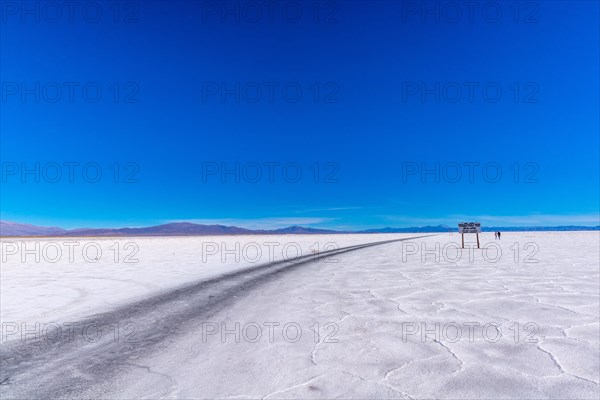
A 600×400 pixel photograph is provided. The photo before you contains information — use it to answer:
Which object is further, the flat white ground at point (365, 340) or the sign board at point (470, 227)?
the sign board at point (470, 227)

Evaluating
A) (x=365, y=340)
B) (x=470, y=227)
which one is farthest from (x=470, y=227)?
(x=365, y=340)

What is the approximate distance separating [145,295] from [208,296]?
1.03 metres

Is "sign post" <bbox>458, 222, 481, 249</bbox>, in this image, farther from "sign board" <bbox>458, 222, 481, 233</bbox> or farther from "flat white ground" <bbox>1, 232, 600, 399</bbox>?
"flat white ground" <bbox>1, 232, 600, 399</bbox>

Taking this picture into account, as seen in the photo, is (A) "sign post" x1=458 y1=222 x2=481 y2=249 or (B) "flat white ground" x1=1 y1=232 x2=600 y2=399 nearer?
(B) "flat white ground" x1=1 y1=232 x2=600 y2=399

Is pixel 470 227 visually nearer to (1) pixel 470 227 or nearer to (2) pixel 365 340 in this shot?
(1) pixel 470 227

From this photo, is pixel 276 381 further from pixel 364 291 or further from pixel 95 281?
pixel 95 281

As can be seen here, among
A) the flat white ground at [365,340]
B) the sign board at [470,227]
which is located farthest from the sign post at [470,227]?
the flat white ground at [365,340]

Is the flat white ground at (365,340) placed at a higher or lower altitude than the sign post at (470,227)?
lower

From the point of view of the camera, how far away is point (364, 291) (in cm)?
588

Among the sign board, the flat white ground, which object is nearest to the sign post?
the sign board

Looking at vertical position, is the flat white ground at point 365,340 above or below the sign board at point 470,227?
below

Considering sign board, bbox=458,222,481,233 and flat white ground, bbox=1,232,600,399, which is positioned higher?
sign board, bbox=458,222,481,233

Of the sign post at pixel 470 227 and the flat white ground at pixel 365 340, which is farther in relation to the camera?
the sign post at pixel 470 227

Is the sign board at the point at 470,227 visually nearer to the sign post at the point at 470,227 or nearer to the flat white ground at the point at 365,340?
the sign post at the point at 470,227
